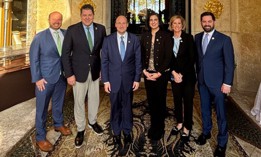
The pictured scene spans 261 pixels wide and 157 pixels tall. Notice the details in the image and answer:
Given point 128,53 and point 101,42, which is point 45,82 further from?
point 128,53

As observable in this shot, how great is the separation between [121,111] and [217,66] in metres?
1.40

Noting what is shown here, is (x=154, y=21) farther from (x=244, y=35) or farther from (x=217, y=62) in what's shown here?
(x=244, y=35)

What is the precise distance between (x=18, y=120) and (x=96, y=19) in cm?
368

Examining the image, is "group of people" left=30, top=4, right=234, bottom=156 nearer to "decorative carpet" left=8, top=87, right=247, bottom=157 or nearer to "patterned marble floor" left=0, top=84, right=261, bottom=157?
"decorative carpet" left=8, top=87, right=247, bottom=157

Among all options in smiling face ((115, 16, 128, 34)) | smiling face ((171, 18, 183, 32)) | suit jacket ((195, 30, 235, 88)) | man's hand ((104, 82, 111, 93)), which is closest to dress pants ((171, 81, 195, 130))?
suit jacket ((195, 30, 235, 88))

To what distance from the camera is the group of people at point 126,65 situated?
267cm

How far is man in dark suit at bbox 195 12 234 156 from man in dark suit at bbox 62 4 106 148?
4.54 ft

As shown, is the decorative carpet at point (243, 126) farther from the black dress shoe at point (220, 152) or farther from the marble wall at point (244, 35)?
the marble wall at point (244, 35)

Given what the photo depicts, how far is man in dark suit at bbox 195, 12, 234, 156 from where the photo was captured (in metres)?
2.55

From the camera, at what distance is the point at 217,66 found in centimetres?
265

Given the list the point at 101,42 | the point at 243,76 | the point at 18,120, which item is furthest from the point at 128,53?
the point at 243,76

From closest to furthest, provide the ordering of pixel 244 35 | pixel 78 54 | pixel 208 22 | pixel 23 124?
pixel 208 22, pixel 78 54, pixel 23 124, pixel 244 35

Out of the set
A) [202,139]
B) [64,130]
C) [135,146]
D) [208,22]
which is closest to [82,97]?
[64,130]

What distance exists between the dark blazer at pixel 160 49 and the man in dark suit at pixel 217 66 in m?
0.42
